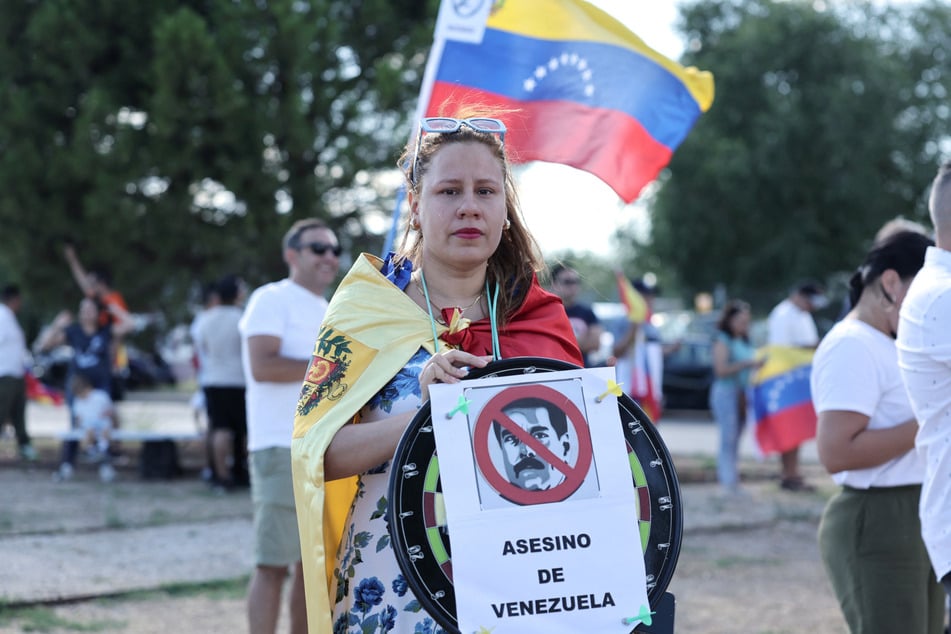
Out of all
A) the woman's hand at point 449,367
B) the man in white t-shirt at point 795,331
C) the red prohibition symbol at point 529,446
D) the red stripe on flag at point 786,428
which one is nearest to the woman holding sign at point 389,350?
the woman's hand at point 449,367

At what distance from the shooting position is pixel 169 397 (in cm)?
2880

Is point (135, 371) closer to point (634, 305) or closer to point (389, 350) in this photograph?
point (634, 305)

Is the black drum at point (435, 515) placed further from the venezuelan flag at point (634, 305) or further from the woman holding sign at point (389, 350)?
the venezuelan flag at point (634, 305)

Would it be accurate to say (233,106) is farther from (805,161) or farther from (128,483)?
(805,161)

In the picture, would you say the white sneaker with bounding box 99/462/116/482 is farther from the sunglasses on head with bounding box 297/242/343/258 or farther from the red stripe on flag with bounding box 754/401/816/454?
the sunglasses on head with bounding box 297/242/343/258

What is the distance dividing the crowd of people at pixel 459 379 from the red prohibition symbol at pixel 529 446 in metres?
0.02

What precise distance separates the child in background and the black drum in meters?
10.2

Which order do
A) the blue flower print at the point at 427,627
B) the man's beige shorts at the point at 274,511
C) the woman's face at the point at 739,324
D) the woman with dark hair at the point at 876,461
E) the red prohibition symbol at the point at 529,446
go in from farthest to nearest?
the woman's face at the point at 739,324, the man's beige shorts at the point at 274,511, the woman with dark hair at the point at 876,461, the blue flower print at the point at 427,627, the red prohibition symbol at the point at 529,446

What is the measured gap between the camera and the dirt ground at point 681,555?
6199mm

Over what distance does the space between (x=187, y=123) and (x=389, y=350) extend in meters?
9.87

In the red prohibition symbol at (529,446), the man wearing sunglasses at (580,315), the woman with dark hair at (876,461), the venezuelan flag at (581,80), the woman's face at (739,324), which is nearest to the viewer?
the red prohibition symbol at (529,446)

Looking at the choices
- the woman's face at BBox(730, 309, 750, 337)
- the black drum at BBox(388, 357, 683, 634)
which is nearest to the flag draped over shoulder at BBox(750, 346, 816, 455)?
the woman's face at BBox(730, 309, 750, 337)

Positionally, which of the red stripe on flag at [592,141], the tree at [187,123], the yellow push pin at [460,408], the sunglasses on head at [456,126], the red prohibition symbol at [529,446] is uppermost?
the tree at [187,123]

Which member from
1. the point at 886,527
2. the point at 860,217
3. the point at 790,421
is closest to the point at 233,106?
the point at 790,421
